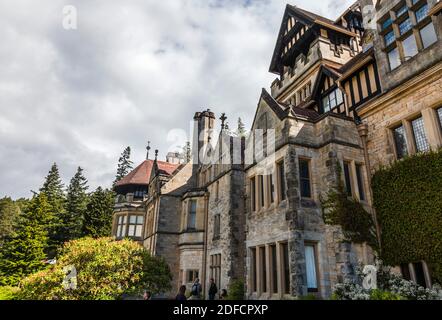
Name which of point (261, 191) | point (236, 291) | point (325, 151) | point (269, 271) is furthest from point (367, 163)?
point (236, 291)

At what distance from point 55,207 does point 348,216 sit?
4308 cm

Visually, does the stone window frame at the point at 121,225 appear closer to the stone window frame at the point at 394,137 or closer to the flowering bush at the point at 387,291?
the flowering bush at the point at 387,291

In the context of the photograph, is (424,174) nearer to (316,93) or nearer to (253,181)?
(253,181)

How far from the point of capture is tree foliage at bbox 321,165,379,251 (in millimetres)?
10820

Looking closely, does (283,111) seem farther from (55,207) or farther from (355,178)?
(55,207)

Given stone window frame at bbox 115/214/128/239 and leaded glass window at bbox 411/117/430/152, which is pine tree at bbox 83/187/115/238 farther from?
leaded glass window at bbox 411/117/430/152

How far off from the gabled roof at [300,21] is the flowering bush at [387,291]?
53.9ft

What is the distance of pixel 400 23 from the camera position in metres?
12.1

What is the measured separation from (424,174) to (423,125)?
185 centimetres

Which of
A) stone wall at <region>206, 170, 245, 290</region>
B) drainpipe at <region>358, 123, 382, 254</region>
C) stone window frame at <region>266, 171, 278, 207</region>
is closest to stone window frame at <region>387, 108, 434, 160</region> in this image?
drainpipe at <region>358, 123, 382, 254</region>

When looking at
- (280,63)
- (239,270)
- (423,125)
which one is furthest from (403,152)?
(280,63)

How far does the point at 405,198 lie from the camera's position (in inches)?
410

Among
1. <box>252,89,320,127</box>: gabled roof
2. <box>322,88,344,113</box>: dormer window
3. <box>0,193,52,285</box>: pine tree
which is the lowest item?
<box>0,193,52,285</box>: pine tree

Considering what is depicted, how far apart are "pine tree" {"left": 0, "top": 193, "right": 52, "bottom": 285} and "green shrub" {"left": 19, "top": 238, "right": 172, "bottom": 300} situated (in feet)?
64.6
